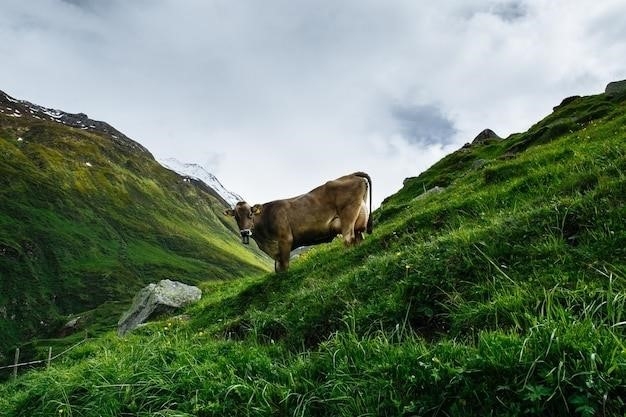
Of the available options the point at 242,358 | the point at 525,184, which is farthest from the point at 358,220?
the point at 242,358

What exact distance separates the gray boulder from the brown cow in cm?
791

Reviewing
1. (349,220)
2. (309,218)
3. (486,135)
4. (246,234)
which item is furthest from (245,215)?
(486,135)

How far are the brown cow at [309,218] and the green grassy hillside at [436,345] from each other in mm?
7531

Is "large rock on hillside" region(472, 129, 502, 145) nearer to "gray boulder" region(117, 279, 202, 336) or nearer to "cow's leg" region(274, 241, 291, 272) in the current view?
"gray boulder" region(117, 279, 202, 336)

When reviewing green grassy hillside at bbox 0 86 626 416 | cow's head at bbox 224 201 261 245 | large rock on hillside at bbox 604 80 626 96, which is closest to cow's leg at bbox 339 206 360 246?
cow's head at bbox 224 201 261 245

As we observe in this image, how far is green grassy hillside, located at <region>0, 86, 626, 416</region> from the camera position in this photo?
15.6 feet

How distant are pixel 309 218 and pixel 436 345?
13022 millimetres

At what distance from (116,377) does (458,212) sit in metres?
10.0

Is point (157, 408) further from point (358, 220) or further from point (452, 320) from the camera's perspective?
point (358, 220)

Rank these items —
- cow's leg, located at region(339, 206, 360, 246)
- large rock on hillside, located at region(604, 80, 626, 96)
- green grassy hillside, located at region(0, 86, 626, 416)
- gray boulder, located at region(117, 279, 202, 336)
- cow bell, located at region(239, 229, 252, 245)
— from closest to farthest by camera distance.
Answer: green grassy hillside, located at region(0, 86, 626, 416) → cow bell, located at region(239, 229, 252, 245) → cow's leg, located at region(339, 206, 360, 246) → gray boulder, located at region(117, 279, 202, 336) → large rock on hillside, located at region(604, 80, 626, 96)

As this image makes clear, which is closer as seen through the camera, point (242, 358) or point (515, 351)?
point (515, 351)

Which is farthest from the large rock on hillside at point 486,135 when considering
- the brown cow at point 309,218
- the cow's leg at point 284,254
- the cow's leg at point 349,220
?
the cow's leg at point 284,254

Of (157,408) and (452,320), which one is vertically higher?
(452,320)

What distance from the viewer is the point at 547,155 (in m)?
19.0
